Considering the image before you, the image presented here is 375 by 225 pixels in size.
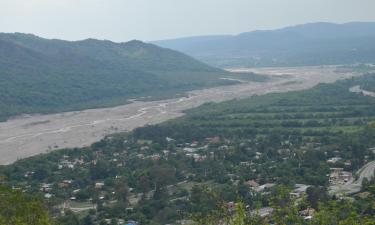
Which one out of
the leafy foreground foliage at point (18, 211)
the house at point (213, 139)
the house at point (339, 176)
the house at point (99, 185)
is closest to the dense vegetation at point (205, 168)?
Answer: the house at point (99, 185)

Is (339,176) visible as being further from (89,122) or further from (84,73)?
(84,73)

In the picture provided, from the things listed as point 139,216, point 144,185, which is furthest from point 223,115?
point 139,216

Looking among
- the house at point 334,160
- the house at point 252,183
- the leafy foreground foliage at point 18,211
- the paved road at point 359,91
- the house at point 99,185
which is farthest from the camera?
the paved road at point 359,91

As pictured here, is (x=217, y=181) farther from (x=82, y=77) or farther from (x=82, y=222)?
(x=82, y=77)

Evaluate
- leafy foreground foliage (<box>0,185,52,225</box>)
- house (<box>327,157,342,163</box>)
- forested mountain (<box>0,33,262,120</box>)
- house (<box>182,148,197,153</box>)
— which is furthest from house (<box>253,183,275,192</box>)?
forested mountain (<box>0,33,262,120</box>)

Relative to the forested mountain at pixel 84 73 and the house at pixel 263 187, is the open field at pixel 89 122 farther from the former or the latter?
the house at pixel 263 187
